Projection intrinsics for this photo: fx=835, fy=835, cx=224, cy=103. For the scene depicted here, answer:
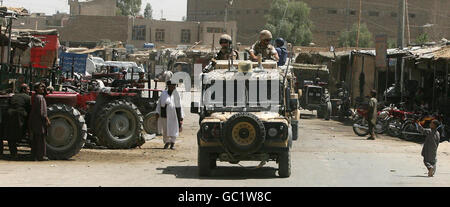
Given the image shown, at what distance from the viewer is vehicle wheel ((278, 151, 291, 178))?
46.9 feet

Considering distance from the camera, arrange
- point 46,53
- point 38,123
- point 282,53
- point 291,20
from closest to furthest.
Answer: point 38,123 < point 282,53 < point 46,53 < point 291,20

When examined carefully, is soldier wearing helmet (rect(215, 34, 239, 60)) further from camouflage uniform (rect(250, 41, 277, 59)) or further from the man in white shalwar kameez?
the man in white shalwar kameez

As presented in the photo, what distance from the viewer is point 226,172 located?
1566 cm

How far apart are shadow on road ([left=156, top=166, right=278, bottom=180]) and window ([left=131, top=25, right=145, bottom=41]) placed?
104 metres

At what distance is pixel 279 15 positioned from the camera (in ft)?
363

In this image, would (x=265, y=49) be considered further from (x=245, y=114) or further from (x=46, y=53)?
(x=46, y=53)

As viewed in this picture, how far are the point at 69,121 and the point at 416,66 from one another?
17213 millimetres

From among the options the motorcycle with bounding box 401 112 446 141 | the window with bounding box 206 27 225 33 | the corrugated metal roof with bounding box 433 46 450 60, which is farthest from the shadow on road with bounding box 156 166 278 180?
the window with bounding box 206 27 225 33

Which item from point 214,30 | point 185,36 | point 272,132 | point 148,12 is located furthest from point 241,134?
point 148,12

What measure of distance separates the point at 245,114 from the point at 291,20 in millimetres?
99773

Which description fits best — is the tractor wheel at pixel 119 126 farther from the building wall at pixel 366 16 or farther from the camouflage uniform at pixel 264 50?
the building wall at pixel 366 16

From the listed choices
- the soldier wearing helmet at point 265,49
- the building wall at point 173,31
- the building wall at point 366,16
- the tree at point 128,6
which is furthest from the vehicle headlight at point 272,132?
the tree at point 128,6

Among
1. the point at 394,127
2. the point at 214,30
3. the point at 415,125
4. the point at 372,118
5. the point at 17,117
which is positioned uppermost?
the point at 214,30

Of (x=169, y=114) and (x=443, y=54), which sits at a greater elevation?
(x=443, y=54)
